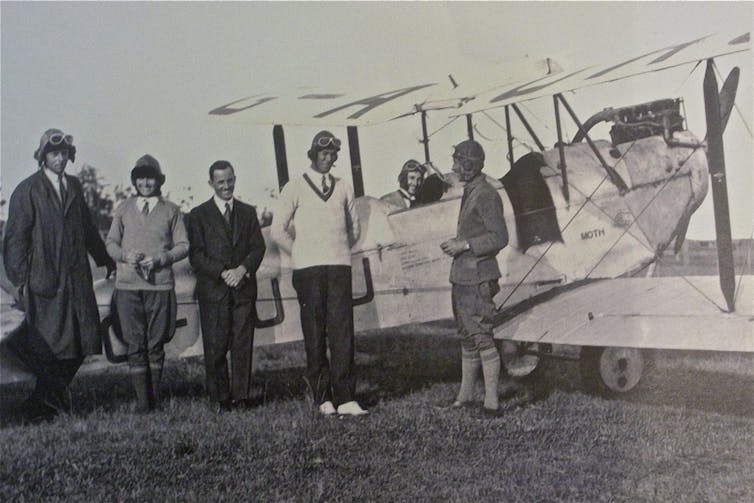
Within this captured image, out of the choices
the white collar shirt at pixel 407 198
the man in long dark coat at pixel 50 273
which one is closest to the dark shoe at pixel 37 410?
the man in long dark coat at pixel 50 273

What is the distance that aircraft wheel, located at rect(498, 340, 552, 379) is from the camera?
5168mm

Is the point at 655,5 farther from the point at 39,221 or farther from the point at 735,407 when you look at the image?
the point at 39,221

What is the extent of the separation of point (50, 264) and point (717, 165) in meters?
3.91

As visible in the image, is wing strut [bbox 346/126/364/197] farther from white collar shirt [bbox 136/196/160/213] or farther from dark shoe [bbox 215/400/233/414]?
dark shoe [bbox 215/400/233/414]

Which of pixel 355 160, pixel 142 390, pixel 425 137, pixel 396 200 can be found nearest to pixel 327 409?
pixel 142 390

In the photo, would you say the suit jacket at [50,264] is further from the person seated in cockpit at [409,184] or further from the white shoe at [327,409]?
the person seated in cockpit at [409,184]

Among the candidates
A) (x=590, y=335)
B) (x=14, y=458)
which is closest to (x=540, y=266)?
(x=590, y=335)

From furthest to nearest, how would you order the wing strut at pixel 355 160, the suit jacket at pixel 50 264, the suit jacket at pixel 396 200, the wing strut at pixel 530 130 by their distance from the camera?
the wing strut at pixel 530 130 → the suit jacket at pixel 396 200 → the wing strut at pixel 355 160 → the suit jacket at pixel 50 264

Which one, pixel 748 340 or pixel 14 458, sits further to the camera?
pixel 748 340

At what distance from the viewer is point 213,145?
4297 millimetres

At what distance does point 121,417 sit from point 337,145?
202 centimetres

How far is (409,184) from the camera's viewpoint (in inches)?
191

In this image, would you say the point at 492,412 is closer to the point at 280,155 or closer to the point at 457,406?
the point at 457,406

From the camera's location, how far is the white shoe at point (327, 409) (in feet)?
13.6
